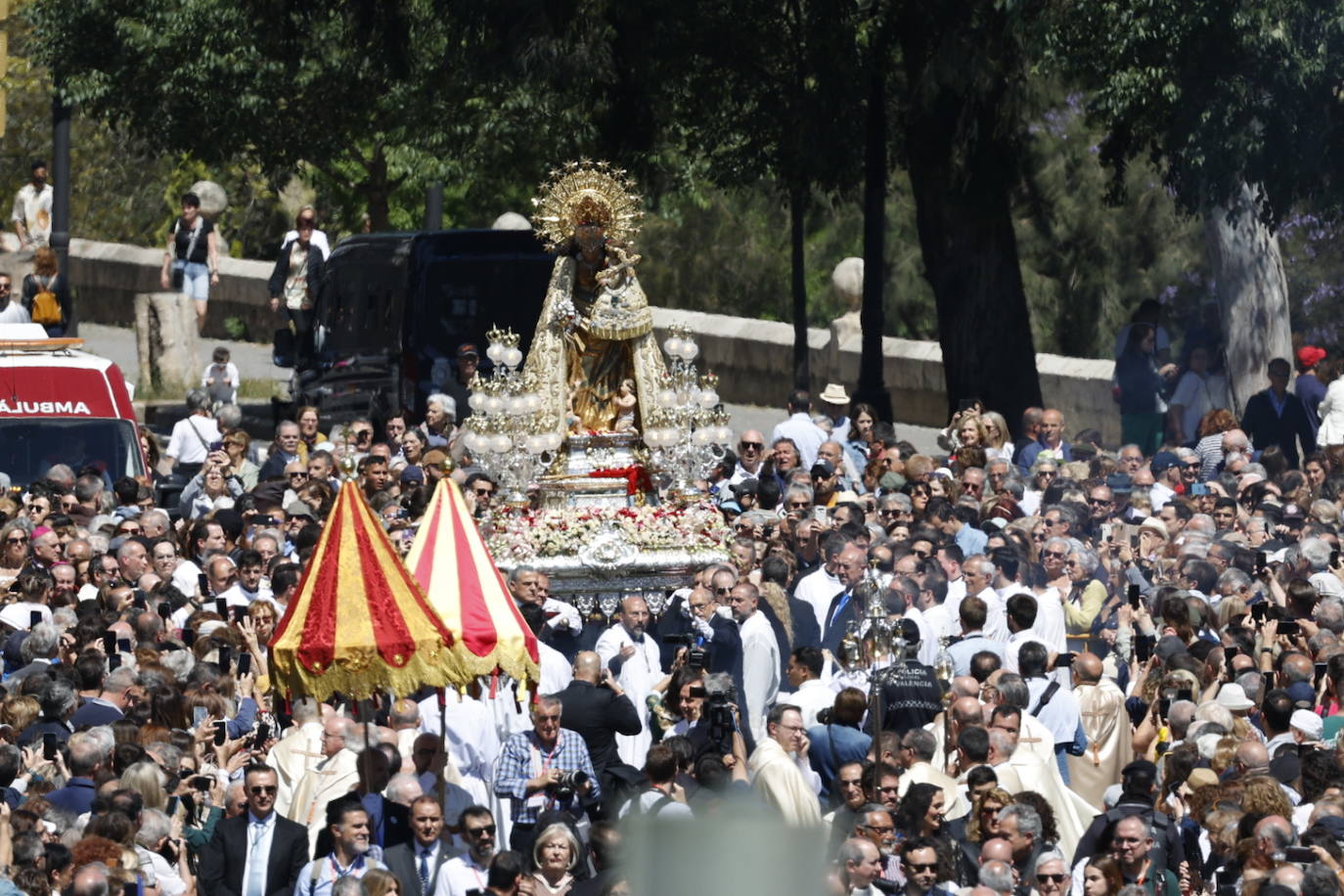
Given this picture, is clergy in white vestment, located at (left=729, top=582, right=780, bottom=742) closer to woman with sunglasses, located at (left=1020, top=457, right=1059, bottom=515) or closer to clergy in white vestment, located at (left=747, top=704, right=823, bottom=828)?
clergy in white vestment, located at (left=747, top=704, right=823, bottom=828)

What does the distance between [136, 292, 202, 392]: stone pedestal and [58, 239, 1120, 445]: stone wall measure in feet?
5.02

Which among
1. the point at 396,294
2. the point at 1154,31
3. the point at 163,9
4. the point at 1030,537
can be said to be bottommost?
the point at 1030,537

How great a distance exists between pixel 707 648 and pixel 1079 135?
2516cm

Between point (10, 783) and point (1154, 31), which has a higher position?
Result: point (1154, 31)

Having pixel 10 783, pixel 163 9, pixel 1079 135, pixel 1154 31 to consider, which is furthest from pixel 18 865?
pixel 1079 135

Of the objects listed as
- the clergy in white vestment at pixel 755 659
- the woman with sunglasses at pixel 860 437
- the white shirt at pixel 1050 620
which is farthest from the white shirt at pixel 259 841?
the woman with sunglasses at pixel 860 437

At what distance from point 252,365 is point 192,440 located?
38.4 feet

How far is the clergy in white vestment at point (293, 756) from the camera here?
1387 centimetres

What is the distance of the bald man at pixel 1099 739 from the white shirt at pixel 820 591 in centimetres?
253

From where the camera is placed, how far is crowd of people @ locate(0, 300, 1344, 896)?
12117 millimetres

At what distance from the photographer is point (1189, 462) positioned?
69.9ft

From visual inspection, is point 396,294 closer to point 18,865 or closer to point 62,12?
point 62,12

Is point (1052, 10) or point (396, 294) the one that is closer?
point (1052, 10)

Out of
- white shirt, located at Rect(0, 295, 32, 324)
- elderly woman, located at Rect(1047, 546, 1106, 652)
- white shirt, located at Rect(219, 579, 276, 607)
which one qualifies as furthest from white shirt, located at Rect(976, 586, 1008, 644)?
white shirt, located at Rect(0, 295, 32, 324)
